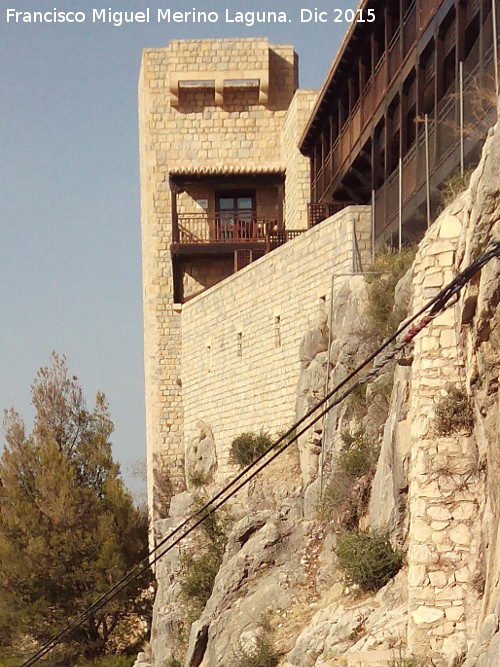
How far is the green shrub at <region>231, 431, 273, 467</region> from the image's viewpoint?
2169cm

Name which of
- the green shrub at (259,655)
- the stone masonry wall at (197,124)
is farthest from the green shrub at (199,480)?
the green shrub at (259,655)

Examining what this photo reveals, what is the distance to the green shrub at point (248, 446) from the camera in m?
21.7

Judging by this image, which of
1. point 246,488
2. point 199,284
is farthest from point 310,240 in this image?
point 199,284

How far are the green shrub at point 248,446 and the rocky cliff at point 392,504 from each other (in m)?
1.07

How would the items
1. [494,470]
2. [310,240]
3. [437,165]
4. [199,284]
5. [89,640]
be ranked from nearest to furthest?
1. [494,470]
2. [437,165]
3. [310,240]
4. [89,640]
5. [199,284]

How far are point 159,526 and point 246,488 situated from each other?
3.93 meters

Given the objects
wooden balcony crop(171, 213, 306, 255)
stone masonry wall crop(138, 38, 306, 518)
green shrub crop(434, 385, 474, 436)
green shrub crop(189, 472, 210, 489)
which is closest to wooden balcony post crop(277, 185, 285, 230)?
wooden balcony crop(171, 213, 306, 255)

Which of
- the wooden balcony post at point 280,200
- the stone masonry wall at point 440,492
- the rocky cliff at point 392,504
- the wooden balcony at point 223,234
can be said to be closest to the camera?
the rocky cliff at point 392,504

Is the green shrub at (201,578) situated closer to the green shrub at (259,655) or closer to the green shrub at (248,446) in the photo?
the green shrub at (248,446)

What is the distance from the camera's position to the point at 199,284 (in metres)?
29.8

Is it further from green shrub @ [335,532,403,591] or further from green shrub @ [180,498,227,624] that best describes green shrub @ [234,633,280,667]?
green shrub @ [180,498,227,624]

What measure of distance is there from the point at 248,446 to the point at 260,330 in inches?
84.9

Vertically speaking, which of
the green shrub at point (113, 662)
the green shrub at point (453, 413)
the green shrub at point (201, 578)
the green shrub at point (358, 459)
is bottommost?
the green shrub at point (113, 662)

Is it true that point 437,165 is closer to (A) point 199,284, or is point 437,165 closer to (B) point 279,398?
(B) point 279,398
